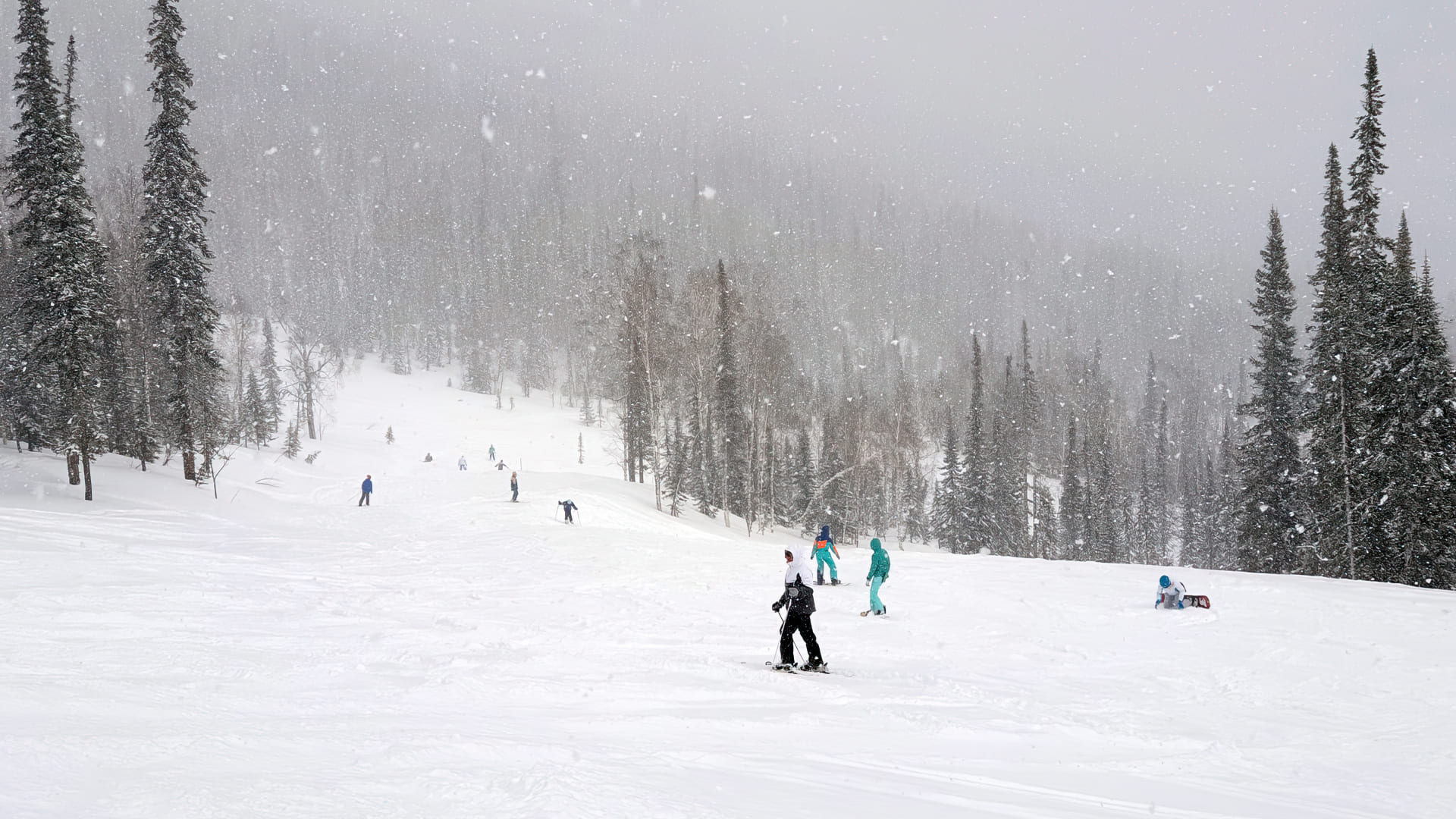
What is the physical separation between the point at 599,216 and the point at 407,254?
5169 cm

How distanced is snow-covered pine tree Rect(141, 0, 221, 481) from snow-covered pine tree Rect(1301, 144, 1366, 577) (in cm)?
4463

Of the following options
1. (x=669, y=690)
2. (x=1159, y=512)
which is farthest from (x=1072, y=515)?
(x=669, y=690)

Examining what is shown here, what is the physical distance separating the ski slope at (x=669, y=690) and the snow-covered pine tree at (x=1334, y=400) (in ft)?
39.8

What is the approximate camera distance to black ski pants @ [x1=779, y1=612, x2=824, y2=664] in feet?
33.3

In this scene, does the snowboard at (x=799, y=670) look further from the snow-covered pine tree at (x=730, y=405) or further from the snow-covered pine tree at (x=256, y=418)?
the snow-covered pine tree at (x=256, y=418)

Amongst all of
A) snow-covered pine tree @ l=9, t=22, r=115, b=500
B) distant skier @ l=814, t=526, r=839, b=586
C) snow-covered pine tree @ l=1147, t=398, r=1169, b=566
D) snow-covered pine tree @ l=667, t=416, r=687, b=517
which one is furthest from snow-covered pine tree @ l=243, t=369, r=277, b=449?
snow-covered pine tree @ l=1147, t=398, r=1169, b=566

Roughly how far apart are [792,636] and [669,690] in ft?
6.52

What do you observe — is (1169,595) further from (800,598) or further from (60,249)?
(60,249)

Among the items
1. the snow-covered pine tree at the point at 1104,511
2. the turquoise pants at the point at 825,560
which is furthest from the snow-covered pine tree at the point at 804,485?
the turquoise pants at the point at 825,560

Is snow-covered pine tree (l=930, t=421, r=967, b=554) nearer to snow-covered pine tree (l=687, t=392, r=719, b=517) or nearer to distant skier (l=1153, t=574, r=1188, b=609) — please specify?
snow-covered pine tree (l=687, t=392, r=719, b=517)

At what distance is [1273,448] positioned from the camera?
32625mm

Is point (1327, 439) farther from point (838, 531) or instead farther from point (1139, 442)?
point (1139, 442)

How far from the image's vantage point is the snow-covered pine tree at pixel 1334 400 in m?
27.0

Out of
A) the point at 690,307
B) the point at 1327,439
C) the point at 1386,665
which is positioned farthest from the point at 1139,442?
the point at 1386,665
